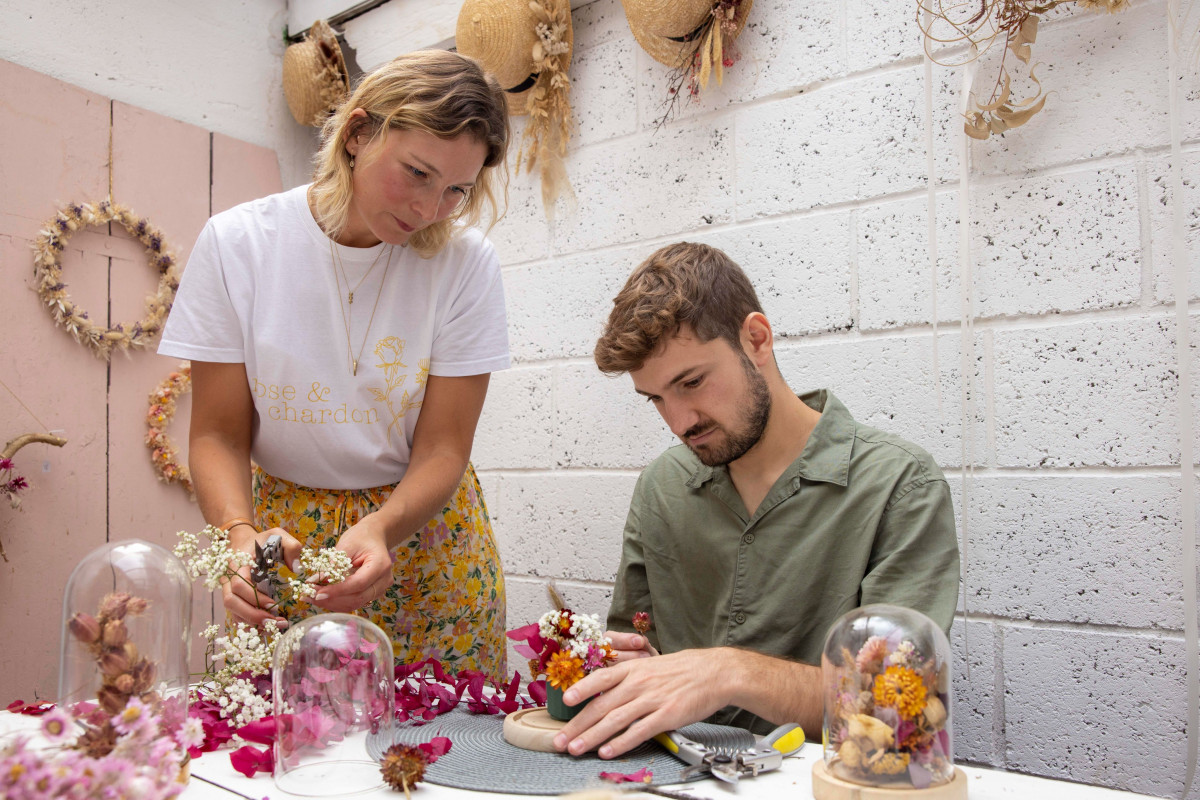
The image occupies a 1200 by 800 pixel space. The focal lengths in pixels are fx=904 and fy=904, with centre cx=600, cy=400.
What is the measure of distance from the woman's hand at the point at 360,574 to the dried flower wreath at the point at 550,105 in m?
1.37

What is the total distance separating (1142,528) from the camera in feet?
5.26

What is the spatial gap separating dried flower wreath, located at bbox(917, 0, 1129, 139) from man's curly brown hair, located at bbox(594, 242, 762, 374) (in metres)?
0.58

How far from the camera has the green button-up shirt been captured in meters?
1.43

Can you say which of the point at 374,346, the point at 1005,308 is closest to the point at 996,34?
the point at 1005,308

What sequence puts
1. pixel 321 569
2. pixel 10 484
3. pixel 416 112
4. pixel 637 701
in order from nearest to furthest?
pixel 637 701
pixel 321 569
pixel 416 112
pixel 10 484

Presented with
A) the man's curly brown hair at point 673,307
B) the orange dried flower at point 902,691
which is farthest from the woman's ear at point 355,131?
the orange dried flower at point 902,691

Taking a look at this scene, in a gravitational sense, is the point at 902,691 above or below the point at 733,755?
above

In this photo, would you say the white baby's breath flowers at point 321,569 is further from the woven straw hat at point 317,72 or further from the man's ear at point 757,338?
the woven straw hat at point 317,72

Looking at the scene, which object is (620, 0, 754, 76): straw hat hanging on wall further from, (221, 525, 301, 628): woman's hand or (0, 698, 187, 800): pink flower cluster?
(0, 698, 187, 800): pink flower cluster

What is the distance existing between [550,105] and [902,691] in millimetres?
1985

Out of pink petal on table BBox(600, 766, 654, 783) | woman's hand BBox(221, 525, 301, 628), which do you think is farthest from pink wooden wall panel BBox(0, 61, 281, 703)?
pink petal on table BBox(600, 766, 654, 783)

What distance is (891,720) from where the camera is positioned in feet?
2.87

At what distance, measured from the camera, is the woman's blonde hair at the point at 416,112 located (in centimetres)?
148

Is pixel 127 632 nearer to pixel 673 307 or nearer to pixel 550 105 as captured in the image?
pixel 673 307
